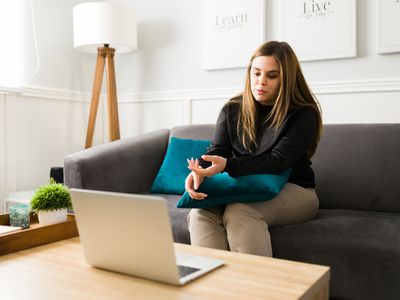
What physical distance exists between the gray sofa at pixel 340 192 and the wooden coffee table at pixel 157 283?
0.50 m

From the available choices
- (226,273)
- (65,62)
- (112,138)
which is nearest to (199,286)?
(226,273)

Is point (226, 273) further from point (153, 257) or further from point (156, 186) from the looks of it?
point (156, 186)

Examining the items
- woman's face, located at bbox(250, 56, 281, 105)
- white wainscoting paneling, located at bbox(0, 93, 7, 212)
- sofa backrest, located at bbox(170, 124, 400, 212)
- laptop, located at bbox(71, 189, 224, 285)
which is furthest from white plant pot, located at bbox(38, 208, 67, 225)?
white wainscoting paneling, located at bbox(0, 93, 7, 212)

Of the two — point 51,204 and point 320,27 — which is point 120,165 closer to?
point 51,204

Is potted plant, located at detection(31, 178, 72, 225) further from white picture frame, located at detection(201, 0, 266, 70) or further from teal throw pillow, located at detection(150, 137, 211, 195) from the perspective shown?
white picture frame, located at detection(201, 0, 266, 70)

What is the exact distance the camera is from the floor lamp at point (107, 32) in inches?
106

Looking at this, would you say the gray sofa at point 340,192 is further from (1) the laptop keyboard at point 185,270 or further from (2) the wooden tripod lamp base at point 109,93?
(1) the laptop keyboard at point 185,270

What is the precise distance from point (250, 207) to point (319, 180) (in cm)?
62

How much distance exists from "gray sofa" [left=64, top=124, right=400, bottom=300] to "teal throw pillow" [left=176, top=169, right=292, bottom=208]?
0.16m

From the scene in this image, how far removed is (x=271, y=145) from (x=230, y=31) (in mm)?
1245

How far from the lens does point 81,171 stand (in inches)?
77.7

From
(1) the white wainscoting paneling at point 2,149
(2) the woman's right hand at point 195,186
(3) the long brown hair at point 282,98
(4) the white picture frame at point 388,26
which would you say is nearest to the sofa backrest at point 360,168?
(3) the long brown hair at point 282,98

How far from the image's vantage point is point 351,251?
4.70 ft

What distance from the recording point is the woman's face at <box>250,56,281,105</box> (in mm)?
1729
